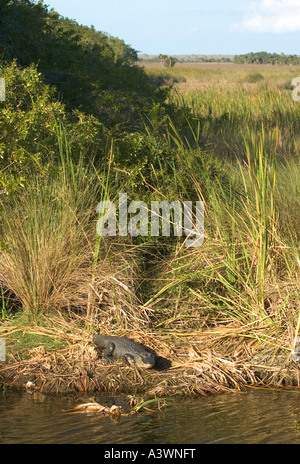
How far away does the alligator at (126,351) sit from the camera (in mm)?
4945

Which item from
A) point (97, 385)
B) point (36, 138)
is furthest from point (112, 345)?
point (36, 138)

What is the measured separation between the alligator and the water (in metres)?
0.42

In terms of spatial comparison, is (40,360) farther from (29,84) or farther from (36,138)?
(29,84)

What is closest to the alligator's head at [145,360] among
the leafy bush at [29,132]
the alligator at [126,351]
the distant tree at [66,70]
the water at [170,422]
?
the alligator at [126,351]

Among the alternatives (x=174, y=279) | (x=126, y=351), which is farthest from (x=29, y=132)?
(x=126, y=351)

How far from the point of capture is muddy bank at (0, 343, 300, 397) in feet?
15.9

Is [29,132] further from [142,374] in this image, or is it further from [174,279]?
[142,374]

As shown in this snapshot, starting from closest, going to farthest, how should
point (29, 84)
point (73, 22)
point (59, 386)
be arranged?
point (59, 386) < point (29, 84) < point (73, 22)

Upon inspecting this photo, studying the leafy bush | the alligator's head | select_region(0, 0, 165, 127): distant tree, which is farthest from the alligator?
select_region(0, 0, 165, 127): distant tree

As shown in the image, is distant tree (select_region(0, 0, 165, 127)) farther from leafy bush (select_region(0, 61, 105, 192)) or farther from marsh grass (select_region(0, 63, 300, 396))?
marsh grass (select_region(0, 63, 300, 396))

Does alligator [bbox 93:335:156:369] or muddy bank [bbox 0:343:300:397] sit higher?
alligator [bbox 93:335:156:369]

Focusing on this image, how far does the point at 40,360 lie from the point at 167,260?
5.51 ft

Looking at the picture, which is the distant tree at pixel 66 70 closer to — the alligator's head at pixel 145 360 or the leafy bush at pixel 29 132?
the leafy bush at pixel 29 132
